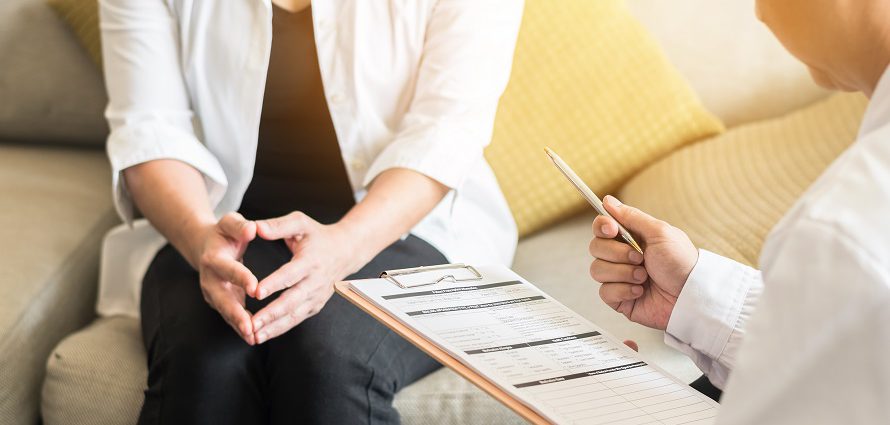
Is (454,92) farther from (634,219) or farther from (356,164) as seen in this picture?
(634,219)

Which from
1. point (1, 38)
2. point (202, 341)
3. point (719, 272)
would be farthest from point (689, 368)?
point (1, 38)

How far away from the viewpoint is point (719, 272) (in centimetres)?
94

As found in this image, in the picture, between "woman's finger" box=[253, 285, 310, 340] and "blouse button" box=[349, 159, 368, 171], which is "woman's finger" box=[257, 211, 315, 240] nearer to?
"woman's finger" box=[253, 285, 310, 340]

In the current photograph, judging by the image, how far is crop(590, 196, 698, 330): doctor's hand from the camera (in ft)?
3.09

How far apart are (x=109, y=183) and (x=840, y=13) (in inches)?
56.8

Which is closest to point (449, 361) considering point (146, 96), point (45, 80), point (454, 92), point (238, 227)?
point (238, 227)

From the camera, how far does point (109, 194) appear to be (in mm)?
1741

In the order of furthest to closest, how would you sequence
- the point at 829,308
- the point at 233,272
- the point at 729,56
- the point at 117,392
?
the point at 729,56, the point at 117,392, the point at 233,272, the point at 829,308

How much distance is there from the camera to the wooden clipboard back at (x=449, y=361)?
759mm

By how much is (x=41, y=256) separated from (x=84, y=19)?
1.80ft

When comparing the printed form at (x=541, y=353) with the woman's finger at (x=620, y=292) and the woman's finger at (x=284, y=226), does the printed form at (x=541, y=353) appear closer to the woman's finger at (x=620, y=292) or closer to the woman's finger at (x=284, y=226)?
the woman's finger at (x=620, y=292)

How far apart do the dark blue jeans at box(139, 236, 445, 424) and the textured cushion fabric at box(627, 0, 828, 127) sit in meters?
0.97

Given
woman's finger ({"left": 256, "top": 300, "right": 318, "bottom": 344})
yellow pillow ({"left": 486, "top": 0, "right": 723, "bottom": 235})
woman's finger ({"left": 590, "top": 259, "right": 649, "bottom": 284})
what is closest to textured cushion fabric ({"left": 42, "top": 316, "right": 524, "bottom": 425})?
woman's finger ({"left": 256, "top": 300, "right": 318, "bottom": 344})

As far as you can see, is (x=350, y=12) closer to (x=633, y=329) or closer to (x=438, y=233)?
(x=438, y=233)
